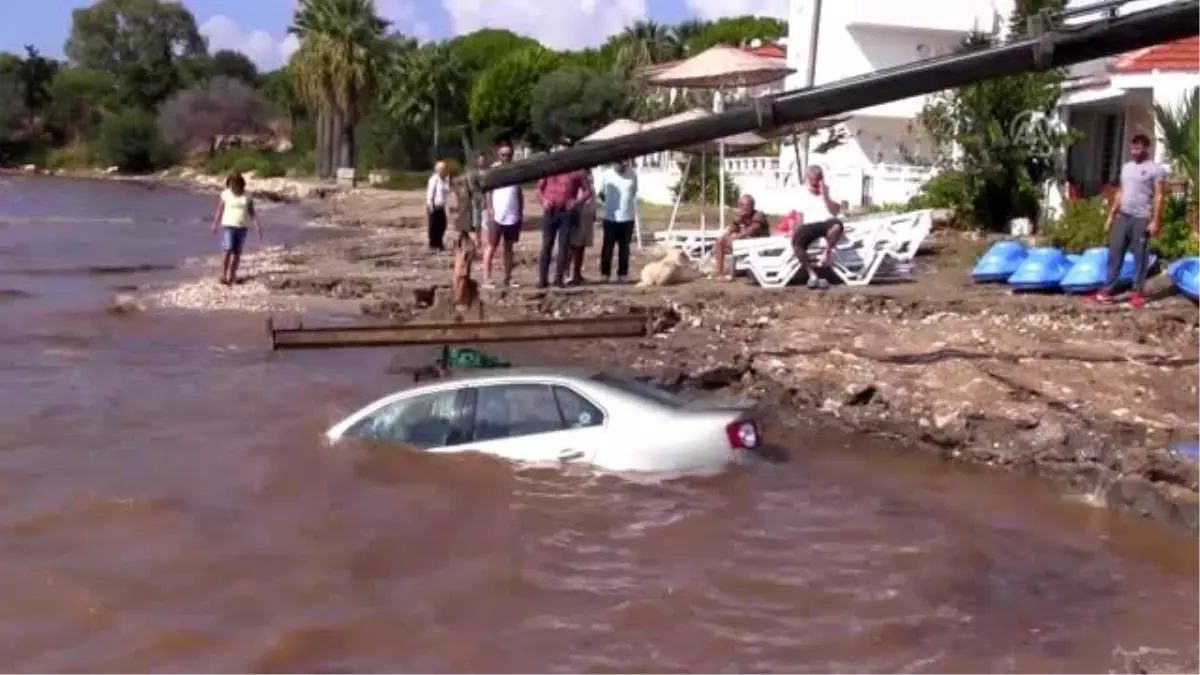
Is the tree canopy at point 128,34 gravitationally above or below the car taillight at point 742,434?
above

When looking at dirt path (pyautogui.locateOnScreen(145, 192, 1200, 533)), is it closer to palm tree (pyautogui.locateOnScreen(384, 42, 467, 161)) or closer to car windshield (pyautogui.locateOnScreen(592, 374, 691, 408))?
car windshield (pyautogui.locateOnScreen(592, 374, 691, 408))

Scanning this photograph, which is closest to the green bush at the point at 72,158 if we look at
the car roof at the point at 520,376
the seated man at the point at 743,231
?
the seated man at the point at 743,231

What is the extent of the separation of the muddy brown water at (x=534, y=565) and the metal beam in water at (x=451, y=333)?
87 cm

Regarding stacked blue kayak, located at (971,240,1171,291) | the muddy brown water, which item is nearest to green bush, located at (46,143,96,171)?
stacked blue kayak, located at (971,240,1171,291)

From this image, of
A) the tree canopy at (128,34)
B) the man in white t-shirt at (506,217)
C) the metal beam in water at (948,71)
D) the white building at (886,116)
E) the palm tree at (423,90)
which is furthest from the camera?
the tree canopy at (128,34)

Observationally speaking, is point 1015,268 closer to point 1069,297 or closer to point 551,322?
point 1069,297

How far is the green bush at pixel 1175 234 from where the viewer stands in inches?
730

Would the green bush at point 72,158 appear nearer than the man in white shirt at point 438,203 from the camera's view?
No

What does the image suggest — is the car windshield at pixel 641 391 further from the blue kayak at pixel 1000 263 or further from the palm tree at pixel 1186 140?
the palm tree at pixel 1186 140

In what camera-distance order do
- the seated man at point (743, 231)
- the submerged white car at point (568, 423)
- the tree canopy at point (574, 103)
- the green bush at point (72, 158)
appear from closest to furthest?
the submerged white car at point (568, 423) → the seated man at point (743, 231) → the tree canopy at point (574, 103) → the green bush at point (72, 158)

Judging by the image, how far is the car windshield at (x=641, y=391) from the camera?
11.1 metres

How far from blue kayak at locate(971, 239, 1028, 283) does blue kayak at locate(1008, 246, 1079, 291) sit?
0.65m

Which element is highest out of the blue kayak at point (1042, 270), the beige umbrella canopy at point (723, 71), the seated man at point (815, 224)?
the beige umbrella canopy at point (723, 71)

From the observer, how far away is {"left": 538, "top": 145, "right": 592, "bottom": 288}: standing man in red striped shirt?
20.1m
